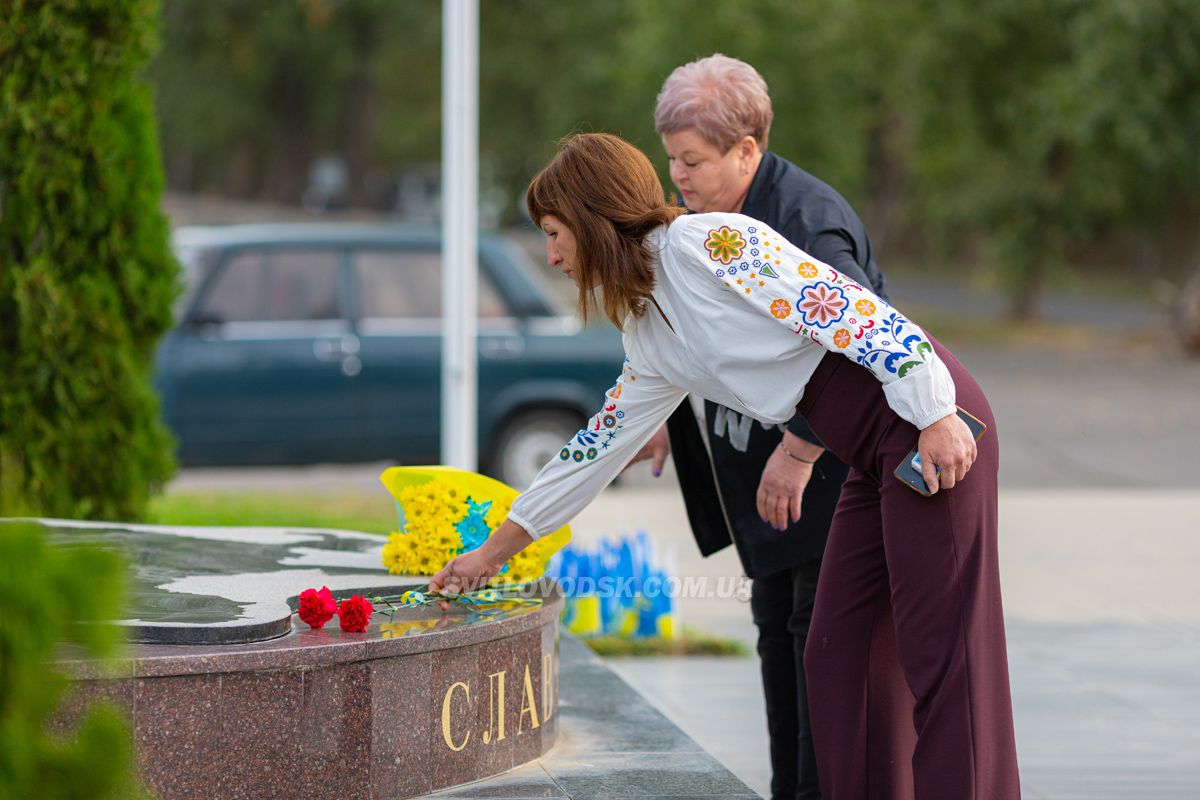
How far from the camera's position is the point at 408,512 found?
4074mm

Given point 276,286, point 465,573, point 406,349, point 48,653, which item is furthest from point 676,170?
point 276,286

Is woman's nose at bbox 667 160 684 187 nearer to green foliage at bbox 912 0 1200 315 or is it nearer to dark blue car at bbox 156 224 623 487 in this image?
dark blue car at bbox 156 224 623 487

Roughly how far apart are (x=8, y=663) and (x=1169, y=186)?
25.2 metres

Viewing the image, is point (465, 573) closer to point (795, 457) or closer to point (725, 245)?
point (795, 457)

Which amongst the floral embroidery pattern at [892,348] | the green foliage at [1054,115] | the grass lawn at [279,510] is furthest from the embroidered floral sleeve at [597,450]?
the green foliage at [1054,115]

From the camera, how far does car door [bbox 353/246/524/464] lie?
32.4 ft

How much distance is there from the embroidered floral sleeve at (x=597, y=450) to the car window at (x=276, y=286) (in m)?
6.96

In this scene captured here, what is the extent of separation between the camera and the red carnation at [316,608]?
11.5ft

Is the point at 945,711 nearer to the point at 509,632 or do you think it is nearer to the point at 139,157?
the point at 509,632

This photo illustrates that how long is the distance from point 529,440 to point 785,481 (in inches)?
259

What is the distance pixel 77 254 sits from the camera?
235 inches

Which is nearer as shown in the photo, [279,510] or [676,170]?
[676,170]

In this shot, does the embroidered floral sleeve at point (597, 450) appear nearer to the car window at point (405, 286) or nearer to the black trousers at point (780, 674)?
the black trousers at point (780, 674)

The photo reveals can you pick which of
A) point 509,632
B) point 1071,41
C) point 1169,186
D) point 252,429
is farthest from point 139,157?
point 1169,186
